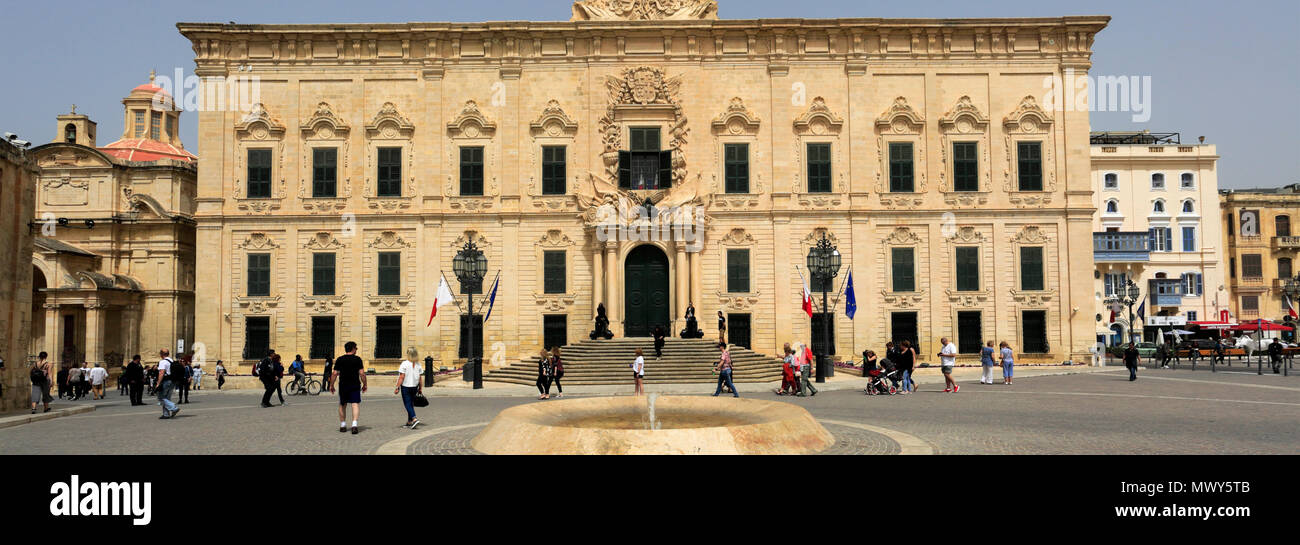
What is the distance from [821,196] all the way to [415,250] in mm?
17354

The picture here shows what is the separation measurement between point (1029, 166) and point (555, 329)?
21368 millimetres

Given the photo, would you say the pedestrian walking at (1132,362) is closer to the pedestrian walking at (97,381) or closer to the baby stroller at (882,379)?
the baby stroller at (882,379)

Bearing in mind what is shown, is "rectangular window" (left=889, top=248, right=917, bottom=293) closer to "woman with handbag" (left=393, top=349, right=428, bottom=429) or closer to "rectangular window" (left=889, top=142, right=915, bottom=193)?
"rectangular window" (left=889, top=142, right=915, bottom=193)

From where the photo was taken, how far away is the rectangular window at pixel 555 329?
31484 millimetres

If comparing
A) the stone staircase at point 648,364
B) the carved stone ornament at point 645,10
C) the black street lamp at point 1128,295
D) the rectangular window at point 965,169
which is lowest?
the stone staircase at point 648,364

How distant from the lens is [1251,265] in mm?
54438

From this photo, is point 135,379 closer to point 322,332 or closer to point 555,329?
point 322,332

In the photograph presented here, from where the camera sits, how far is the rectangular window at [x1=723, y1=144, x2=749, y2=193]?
104 ft

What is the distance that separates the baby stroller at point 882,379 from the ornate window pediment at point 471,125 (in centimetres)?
1920

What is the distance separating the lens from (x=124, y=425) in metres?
14.6

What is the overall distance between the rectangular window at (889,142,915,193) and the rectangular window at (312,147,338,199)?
23.7 metres

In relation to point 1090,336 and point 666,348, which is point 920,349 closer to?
point 1090,336

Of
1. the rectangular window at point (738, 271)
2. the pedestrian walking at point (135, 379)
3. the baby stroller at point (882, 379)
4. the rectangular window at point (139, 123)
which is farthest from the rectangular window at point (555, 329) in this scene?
the rectangular window at point (139, 123)
